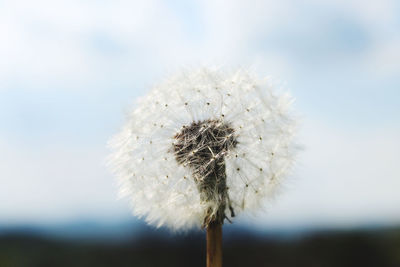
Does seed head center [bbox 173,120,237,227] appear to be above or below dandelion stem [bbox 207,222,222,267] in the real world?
above

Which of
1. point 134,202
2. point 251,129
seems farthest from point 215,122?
point 134,202

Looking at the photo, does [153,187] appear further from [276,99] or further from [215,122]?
[276,99]

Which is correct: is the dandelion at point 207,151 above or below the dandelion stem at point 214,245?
above

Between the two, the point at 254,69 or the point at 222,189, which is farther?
the point at 254,69

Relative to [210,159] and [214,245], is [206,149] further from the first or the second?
[214,245]

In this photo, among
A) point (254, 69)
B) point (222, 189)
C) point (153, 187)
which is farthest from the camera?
point (254, 69)

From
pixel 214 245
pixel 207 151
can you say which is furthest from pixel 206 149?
pixel 214 245
